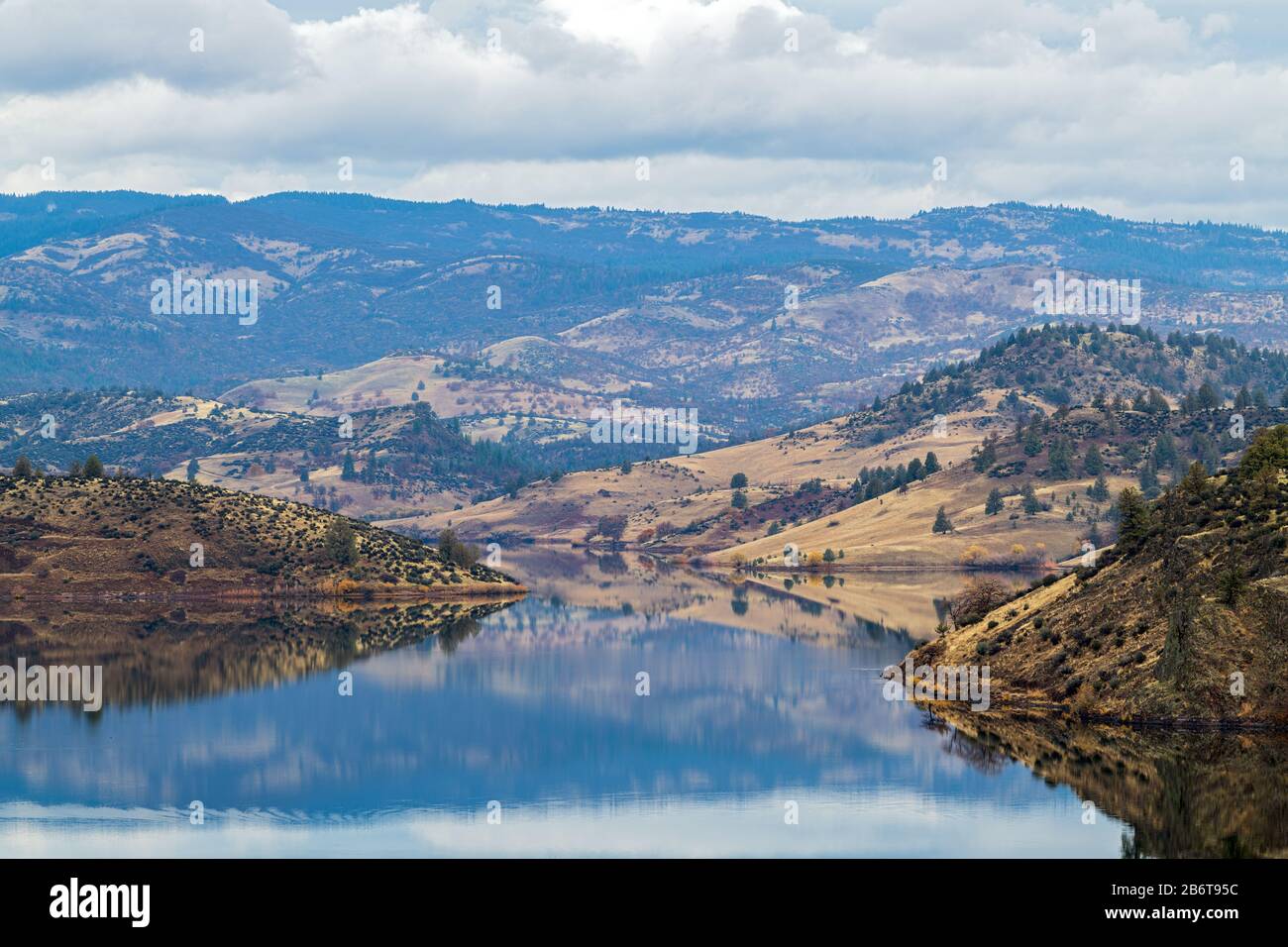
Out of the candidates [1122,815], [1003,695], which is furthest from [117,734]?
[1122,815]

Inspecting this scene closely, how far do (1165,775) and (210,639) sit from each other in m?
98.7

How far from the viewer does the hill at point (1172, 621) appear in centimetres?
9419

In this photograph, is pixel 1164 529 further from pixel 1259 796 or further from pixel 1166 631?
pixel 1259 796

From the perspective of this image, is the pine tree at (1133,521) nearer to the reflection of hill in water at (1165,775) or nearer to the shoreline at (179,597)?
the reflection of hill in water at (1165,775)

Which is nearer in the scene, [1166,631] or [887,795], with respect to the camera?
[887,795]

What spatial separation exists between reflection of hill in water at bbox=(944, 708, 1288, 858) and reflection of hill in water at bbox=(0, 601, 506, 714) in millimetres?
59190

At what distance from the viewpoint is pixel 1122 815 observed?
78.9m

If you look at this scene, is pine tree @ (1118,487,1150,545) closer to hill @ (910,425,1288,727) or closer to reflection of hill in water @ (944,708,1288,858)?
hill @ (910,425,1288,727)

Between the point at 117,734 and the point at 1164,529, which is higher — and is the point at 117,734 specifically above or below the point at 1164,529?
below

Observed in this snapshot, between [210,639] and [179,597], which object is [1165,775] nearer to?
[210,639]

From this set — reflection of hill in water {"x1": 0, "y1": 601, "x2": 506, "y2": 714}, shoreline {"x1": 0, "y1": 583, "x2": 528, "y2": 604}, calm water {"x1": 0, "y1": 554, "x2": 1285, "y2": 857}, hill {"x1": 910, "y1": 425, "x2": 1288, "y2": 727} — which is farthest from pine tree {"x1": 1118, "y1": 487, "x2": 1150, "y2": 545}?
shoreline {"x1": 0, "y1": 583, "x2": 528, "y2": 604}

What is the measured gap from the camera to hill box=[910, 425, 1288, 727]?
94188 millimetres

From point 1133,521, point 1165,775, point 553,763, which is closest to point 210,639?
point 553,763
